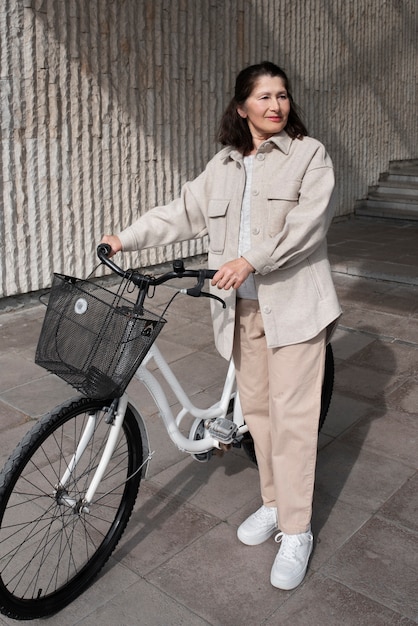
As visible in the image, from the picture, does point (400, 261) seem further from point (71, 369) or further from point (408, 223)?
point (71, 369)

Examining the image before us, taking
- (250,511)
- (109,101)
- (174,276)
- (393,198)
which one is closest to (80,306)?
(174,276)

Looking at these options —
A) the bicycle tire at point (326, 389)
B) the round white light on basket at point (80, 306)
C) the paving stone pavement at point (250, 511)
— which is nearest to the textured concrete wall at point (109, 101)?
the paving stone pavement at point (250, 511)

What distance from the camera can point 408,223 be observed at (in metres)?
9.70

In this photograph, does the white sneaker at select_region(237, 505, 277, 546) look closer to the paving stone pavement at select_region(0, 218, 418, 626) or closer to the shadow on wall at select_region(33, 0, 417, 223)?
the paving stone pavement at select_region(0, 218, 418, 626)

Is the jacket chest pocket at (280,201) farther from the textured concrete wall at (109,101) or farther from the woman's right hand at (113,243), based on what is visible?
the textured concrete wall at (109,101)

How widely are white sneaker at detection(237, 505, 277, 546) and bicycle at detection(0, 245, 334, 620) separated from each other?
0.95 feet

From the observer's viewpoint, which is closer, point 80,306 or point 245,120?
point 80,306

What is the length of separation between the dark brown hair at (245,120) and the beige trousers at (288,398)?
561mm

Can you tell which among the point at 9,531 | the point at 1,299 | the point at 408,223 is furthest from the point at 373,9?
the point at 9,531

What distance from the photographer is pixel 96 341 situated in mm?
2090

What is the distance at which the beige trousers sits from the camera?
2443mm

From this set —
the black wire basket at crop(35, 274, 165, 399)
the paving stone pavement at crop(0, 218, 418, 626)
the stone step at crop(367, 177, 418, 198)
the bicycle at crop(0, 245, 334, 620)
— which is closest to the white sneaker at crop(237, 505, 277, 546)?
the paving stone pavement at crop(0, 218, 418, 626)

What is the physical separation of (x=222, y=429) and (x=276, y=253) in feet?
A: 2.69

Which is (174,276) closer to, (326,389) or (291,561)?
(291,561)
